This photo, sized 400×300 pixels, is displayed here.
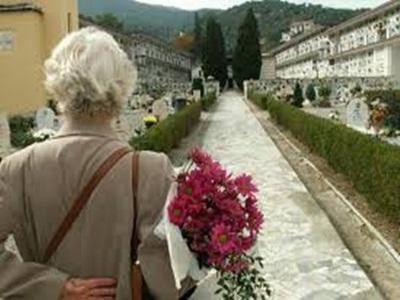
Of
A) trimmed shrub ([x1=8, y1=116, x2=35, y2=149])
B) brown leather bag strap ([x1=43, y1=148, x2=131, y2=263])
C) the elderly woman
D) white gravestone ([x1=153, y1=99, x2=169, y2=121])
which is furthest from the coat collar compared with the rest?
white gravestone ([x1=153, y1=99, x2=169, y2=121])

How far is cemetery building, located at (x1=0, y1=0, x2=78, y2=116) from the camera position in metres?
31.9

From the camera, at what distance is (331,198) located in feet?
34.9

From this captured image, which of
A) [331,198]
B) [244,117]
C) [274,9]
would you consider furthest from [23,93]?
[274,9]

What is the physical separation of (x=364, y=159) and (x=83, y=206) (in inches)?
323

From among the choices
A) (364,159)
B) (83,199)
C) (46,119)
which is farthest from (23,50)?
(83,199)

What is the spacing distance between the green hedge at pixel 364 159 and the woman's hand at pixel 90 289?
19.4 feet

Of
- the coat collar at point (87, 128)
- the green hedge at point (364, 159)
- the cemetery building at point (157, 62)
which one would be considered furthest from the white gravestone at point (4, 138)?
the cemetery building at point (157, 62)

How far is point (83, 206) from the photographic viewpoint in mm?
2387

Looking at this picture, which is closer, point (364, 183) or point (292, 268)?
point (292, 268)

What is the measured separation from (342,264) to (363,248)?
0.70 meters

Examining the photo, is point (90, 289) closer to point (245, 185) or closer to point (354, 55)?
point (245, 185)

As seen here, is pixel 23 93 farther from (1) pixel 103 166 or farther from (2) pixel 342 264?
(1) pixel 103 166

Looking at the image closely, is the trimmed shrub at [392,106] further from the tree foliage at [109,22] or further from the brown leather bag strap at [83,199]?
the tree foliage at [109,22]

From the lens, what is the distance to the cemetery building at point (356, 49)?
49438mm
